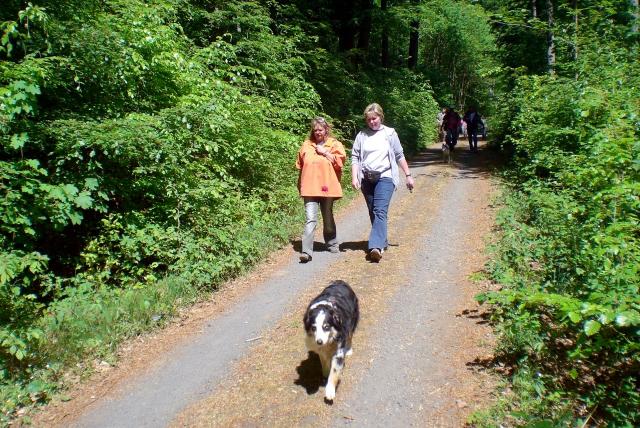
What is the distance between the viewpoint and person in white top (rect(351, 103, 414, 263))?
6.68 m

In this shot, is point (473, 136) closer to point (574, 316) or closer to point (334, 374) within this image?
point (334, 374)

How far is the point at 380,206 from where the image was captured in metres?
6.77

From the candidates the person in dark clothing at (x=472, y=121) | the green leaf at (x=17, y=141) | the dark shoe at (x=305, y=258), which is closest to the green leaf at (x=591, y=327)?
the dark shoe at (x=305, y=258)

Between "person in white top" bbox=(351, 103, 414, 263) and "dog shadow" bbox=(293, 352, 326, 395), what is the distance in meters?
2.72

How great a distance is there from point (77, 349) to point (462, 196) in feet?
30.6

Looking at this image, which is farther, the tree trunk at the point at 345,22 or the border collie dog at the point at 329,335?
the tree trunk at the point at 345,22

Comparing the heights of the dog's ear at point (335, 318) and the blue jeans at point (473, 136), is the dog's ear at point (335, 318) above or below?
below

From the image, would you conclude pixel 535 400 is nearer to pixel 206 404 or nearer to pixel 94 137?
pixel 206 404

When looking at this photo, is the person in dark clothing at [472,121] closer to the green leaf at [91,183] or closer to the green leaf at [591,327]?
the green leaf at [91,183]

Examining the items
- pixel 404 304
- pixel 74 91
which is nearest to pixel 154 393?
pixel 404 304

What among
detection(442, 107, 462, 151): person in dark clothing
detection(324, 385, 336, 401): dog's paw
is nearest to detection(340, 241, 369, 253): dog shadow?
detection(324, 385, 336, 401): dog's paw

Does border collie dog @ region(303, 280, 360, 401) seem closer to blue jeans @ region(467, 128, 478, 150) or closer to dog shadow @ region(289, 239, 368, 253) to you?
dog shadow @ region(289, 239, 368, 253)

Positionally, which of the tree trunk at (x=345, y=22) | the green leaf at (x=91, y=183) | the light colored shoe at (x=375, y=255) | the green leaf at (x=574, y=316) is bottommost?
the light colored shoe at (x=375, y=255)

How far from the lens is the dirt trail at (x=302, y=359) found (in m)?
3.70
